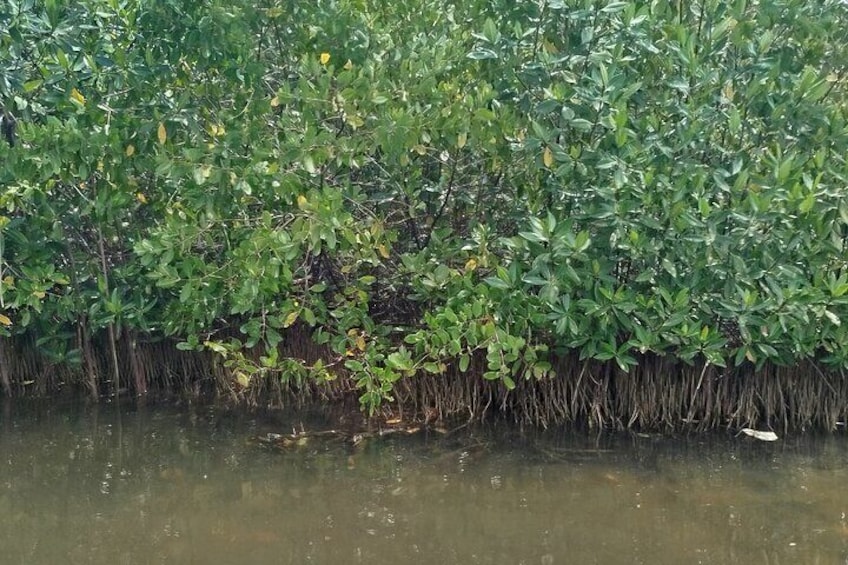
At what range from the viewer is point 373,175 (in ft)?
16.9

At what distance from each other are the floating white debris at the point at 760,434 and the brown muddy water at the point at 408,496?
0.06 meters

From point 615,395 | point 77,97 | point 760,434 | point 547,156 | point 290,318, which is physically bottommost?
point 760,434

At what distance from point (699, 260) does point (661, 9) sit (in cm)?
122

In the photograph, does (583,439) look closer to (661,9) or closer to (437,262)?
(437,262)

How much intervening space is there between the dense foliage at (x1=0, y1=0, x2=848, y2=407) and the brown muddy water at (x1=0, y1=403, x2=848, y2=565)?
1.53 ft

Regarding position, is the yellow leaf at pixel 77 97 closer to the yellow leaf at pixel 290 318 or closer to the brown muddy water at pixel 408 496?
the yellow leaf at pixel 290 318

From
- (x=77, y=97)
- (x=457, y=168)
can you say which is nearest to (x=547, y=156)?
(x=457, y=168)

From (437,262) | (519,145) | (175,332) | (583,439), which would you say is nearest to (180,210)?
(175,332)

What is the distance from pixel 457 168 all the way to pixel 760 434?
84.8 inches

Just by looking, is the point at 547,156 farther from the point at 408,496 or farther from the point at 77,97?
the point at 77,97

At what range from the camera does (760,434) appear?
4.80 metres

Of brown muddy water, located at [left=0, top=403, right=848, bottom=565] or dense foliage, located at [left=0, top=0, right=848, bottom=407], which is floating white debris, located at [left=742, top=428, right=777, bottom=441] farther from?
dense foliage, located at [left=0, top=0, right=848, bottom=407]

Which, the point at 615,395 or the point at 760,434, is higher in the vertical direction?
the point at 615,395

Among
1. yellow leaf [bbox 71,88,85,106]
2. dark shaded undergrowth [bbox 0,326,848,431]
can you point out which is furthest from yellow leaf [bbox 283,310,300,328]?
yellow leaf [bbox 71,88,85,106]
